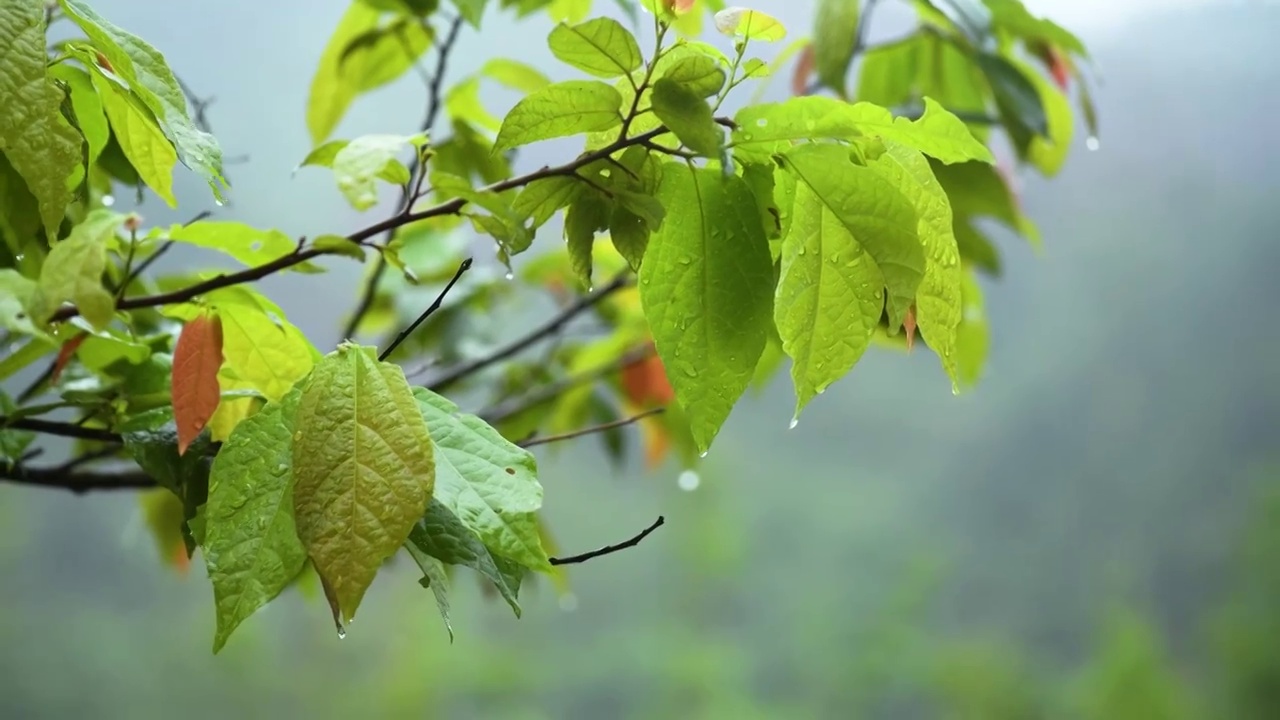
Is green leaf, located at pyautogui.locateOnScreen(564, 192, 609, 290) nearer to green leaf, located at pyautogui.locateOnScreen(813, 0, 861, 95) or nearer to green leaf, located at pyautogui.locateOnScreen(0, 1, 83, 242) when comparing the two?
green leaf, located at pyautogui.locateOnScreen(0, 1, 83, 242)

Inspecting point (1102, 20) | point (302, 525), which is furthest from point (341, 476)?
point (1102, 20)

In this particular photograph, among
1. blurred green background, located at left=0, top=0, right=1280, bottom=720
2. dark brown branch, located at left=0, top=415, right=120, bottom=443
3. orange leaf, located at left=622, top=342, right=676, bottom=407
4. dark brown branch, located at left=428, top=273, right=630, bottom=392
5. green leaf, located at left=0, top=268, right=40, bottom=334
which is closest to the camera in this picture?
green leaf, located at left=0, top=268, right=40, bottom=334

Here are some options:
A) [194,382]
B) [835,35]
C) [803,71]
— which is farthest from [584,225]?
[803,71]

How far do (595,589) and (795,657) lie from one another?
31 centimetres

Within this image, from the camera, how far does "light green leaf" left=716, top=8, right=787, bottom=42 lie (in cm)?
30

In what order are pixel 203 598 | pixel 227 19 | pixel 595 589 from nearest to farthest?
pixel 227 19, pixel 203 598, pixel 595 589

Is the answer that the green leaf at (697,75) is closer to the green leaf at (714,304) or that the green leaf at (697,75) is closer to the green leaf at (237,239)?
the green leaf at (714,304)

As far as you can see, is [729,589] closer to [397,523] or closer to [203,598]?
[203,598]

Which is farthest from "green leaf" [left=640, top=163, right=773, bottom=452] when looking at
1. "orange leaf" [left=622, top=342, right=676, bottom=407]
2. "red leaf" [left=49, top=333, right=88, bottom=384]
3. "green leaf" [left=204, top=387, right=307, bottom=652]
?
"orange leaf" [left=622, top=342, right=676, bottom=407]

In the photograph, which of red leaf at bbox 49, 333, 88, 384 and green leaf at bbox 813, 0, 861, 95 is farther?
green leaf at bbox 813, 0, 861, 95

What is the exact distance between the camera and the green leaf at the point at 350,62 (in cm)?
66

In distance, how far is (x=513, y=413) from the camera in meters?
0.79

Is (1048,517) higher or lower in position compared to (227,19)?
lower

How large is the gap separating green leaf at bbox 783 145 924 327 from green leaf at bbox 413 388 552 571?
0.12 meters
